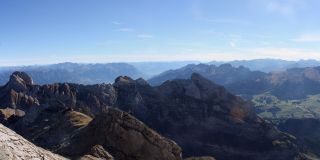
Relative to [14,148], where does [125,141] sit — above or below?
below

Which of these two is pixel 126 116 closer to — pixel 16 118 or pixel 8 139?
pixel 8 139

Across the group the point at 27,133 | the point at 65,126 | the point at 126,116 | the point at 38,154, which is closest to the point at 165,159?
the point at 126,116

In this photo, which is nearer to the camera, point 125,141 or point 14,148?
point 14,148

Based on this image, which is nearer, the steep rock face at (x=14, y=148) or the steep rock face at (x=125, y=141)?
the steep rock face at (x=14, y=148)

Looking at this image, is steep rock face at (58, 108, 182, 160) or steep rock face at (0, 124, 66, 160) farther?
steep rock face at (58, 108, 182, 160)

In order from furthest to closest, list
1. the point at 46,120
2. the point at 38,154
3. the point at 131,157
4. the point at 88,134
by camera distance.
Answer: the point at 46,120, the point at 88,134, the point at 131,157, the point at 38,154

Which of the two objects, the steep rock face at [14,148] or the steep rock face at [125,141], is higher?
the steep rock face at [14,148]

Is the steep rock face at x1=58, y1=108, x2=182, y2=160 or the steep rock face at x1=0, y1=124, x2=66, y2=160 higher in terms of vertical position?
the steep rock face at x1=0, y1=124, x2=66, y2=160

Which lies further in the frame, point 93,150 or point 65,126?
point 65,126
